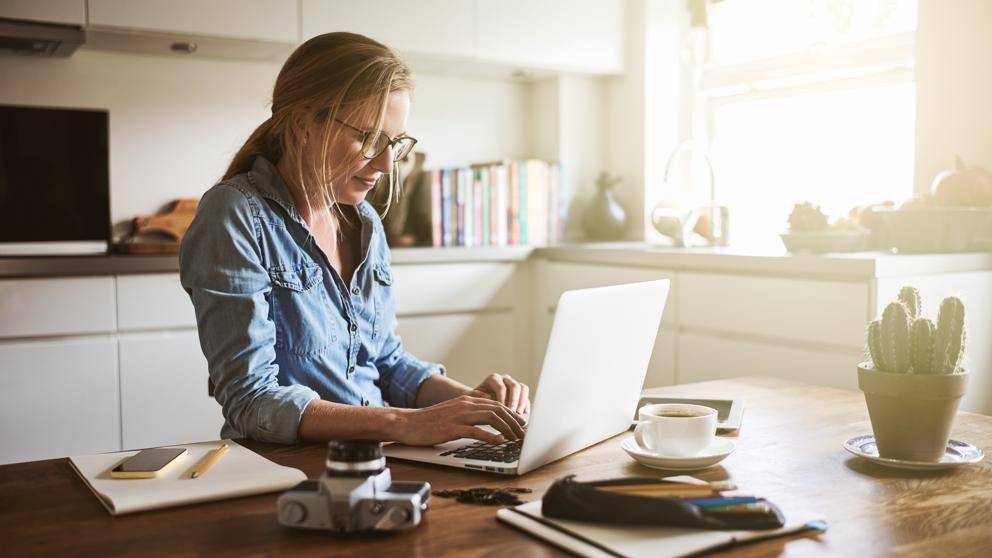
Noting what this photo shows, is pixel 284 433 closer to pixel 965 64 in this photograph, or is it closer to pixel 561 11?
pixel 965 64

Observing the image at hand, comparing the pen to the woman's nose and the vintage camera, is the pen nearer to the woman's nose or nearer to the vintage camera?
the vintage camera

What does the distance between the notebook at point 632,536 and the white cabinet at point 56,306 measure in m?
2.22

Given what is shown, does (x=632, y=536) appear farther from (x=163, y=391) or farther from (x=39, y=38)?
(x=39, y=38)

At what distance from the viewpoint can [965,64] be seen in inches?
107

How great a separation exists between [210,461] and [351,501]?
295mm

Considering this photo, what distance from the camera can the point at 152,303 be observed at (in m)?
2.80

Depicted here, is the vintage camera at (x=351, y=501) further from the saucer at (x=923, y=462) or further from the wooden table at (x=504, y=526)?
the saucer at (x=923, y=462)

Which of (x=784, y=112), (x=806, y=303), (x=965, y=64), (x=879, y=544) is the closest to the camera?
(x=879, y=544)

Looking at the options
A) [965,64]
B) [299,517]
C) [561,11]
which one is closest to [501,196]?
[561,11]

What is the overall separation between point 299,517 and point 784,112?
317 centimetres

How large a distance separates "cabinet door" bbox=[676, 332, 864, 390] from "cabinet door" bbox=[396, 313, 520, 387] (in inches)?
33.5

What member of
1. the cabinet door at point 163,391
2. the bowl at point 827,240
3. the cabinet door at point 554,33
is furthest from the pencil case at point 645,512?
the cabinet door at point 554,33

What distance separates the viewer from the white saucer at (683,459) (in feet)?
3.35

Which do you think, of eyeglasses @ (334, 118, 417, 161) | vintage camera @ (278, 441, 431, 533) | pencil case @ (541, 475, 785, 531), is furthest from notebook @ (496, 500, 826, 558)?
eyeglasses @ (334, 118, 417, 161)
